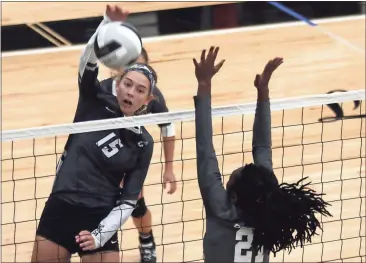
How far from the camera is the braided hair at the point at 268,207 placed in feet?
14.1

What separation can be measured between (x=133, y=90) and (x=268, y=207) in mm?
1425

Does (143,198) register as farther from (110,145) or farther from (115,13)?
(115,13)

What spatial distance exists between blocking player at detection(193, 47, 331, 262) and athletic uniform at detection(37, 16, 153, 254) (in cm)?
106

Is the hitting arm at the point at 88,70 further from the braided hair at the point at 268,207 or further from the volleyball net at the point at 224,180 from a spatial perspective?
the braided hair at the point at 268,207

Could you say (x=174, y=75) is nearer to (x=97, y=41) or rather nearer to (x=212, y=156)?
(x=97, y=41)

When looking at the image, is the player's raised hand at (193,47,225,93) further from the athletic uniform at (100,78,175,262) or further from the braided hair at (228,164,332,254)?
the athletic uniform at (100,78,175,262)

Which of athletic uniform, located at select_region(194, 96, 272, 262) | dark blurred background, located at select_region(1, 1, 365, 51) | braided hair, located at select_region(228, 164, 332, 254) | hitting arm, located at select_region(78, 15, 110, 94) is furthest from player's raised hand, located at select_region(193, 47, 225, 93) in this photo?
dark blurred background, located at select_region(1, 1, 365, 51)

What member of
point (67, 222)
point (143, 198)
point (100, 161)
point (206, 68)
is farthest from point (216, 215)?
point (143, 198)

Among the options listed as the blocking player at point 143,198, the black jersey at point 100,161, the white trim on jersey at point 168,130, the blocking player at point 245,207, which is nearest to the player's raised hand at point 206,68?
the blocking player at point 245,207

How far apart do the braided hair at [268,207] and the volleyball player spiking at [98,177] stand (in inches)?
48.7

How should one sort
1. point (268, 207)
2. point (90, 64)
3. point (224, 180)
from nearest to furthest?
point (268, 207)
point (90, 64)
point (224, 180)

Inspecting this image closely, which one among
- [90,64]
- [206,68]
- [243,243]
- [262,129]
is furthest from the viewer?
[90,64]

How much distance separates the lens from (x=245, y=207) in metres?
4.36

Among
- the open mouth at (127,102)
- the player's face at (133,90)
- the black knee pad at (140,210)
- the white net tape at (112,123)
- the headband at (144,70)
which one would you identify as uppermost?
the headband at (144,70)
